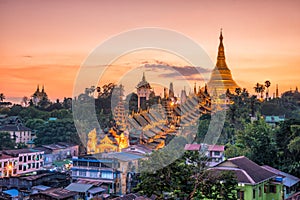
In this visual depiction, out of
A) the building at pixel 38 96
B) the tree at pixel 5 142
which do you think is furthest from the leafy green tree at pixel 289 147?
the building at pixel 38 96

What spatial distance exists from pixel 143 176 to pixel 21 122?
68.6ft

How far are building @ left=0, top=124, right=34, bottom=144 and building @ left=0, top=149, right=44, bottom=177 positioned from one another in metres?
5.03

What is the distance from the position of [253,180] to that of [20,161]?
10.6 meters

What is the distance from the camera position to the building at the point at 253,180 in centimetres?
850

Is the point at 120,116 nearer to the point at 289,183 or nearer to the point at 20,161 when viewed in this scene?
the point at 20,161

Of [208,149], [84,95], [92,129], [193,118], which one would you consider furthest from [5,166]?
[84,95]

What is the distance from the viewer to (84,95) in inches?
1027

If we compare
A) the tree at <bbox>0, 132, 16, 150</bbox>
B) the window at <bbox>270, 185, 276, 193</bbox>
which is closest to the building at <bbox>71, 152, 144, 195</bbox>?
the window at <bbox>270, 185, 276, 193</bbox>

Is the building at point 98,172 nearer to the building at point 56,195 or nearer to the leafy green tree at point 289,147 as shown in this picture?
the building at point 56,195

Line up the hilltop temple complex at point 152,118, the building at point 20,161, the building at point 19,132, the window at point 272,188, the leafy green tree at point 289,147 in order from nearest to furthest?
the window at point 272,188, the leafy green tree at point 289,147, the building at point 20,161, the hilltop temple complex at point 152,118, the building at point 19,132

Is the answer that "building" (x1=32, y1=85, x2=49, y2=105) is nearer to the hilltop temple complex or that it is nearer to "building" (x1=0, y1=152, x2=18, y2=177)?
the hilltop temple complex

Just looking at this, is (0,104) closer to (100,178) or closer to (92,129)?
(92,129)

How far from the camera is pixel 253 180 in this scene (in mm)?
8570

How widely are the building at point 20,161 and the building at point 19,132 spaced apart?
16.5ft
